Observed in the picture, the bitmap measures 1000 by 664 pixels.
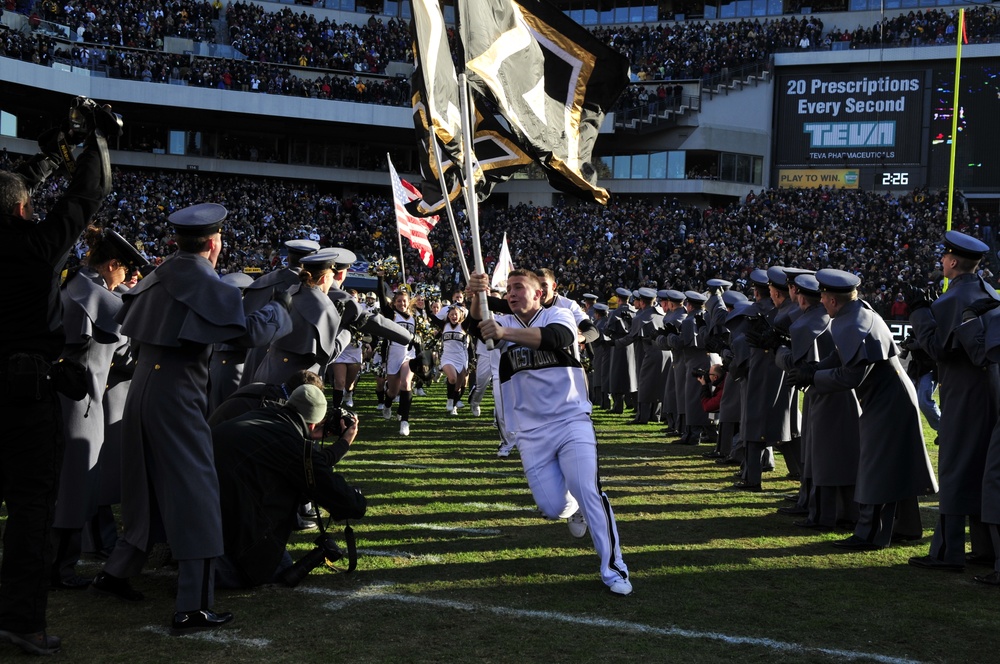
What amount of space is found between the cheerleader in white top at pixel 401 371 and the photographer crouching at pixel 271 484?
7180mm

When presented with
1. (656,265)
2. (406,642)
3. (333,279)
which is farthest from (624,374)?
(656,265)

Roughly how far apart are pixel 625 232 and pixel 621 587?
3886 cm

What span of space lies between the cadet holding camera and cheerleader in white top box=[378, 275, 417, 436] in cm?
850

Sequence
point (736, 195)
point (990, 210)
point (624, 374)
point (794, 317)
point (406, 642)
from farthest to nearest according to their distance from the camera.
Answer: point (736, 195)
point (990, 210)
point (624, 374)
point (794, 317)
point (406, 642)

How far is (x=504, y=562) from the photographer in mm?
7188

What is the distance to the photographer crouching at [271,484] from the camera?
617 cm

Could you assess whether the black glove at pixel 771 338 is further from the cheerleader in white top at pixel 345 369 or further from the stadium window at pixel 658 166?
the stadium window at pixel 658 166

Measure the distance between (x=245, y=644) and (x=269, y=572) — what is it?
3.57 ft

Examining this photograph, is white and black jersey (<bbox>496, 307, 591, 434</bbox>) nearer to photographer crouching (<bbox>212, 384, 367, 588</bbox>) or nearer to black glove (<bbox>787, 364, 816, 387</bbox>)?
photographer crouching (<bbox>212, 384, 367, 588</bbox>)

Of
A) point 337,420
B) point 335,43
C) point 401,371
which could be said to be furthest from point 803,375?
point 335,43

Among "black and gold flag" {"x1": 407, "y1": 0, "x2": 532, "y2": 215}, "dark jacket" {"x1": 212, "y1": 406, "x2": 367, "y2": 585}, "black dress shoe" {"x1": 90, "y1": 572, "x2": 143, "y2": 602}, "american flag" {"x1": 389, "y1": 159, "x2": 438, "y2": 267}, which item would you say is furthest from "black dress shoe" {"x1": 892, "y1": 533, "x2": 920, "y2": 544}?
"american flag" {"x1": 389, "y1": 159, "x2": 438, "y2": 267}

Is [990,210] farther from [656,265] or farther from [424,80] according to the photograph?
[424,80]

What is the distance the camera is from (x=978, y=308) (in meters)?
6.75

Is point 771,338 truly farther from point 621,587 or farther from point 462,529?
point 621,587
